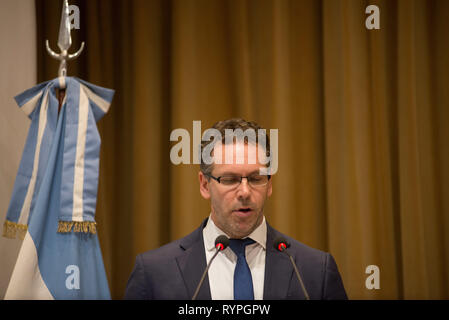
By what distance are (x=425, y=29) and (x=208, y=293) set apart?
2751mm

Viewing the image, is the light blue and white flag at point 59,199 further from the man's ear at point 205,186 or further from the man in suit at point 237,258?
the man's ear at point 205,186

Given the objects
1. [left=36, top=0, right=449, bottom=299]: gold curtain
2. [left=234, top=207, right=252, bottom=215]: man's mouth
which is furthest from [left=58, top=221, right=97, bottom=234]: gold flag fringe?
[left=36, top=0, right=449, bottom=299]: gold curtain

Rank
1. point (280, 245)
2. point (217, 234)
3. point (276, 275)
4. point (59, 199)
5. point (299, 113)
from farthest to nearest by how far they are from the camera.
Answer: point (299, 113) < point (59, 199) < point (217, 234) < point (276, 275) < point (280, 245)

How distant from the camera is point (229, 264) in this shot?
185 centimetres

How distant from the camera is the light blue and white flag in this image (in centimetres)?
195

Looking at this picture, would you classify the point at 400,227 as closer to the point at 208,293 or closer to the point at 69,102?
the point at 208,293

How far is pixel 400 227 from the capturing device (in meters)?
3.36

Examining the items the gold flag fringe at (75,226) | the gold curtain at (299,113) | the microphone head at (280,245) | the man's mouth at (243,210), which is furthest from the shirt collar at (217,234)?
the gold curtain at (299,113)

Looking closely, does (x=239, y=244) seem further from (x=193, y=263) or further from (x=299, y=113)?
(x=299, y=113)

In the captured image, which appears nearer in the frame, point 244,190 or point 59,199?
point 244,190

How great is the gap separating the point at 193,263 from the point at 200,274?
0.06 metres

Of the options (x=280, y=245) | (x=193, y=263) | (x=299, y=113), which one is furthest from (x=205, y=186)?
(x=299, y=113)

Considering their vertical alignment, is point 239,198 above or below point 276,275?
above

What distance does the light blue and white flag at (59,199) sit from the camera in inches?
76.8
